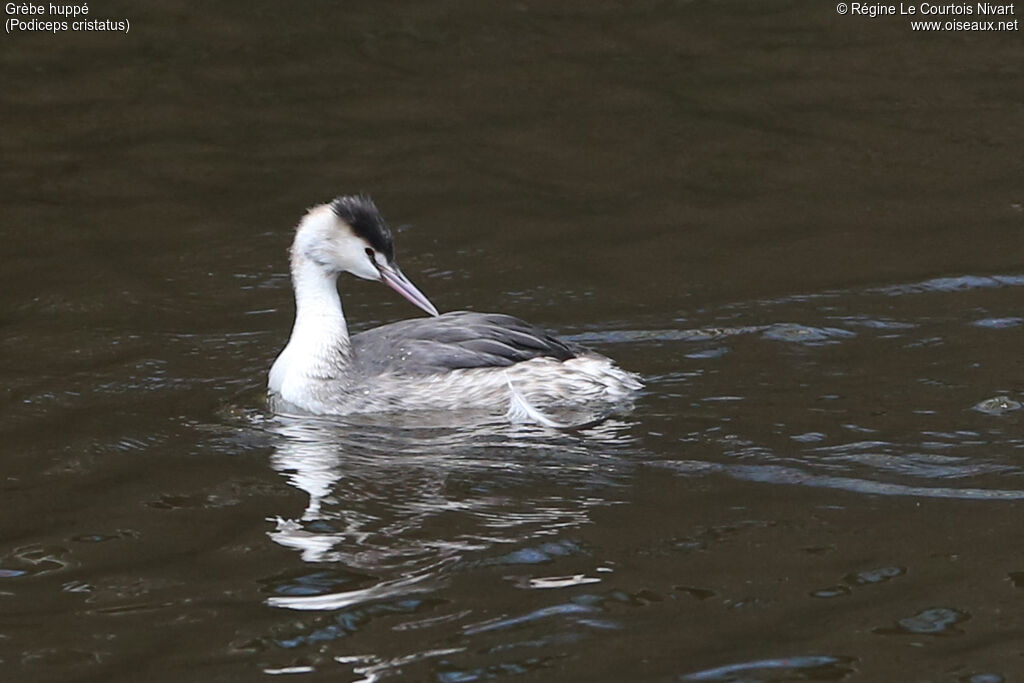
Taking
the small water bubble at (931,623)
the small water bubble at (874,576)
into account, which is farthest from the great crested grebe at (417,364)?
the small water bubble at (931,623)

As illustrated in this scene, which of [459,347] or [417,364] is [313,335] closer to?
[417,364]

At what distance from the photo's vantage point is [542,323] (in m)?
9.39

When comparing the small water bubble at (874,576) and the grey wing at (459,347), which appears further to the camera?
the grey wing at (459,347)

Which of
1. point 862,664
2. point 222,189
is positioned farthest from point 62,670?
point 222,189

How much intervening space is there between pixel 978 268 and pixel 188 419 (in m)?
4.31

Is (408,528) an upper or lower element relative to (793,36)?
lower

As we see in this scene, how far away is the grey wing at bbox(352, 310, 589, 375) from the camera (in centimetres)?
839

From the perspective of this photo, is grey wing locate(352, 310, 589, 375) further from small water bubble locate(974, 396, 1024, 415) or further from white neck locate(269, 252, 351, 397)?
small water bubble locate(974, 396, 1024, 415)

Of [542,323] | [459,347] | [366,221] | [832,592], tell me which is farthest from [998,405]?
[366,221]

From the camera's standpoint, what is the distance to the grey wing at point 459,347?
8.39 metres

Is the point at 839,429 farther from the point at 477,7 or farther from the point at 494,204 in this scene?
the point at 477,7

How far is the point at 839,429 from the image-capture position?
24.4 feet

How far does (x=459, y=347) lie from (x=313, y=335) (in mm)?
708

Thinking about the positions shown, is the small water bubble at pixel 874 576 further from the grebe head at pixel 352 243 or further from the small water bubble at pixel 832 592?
the grebe head at pixel 352 243
